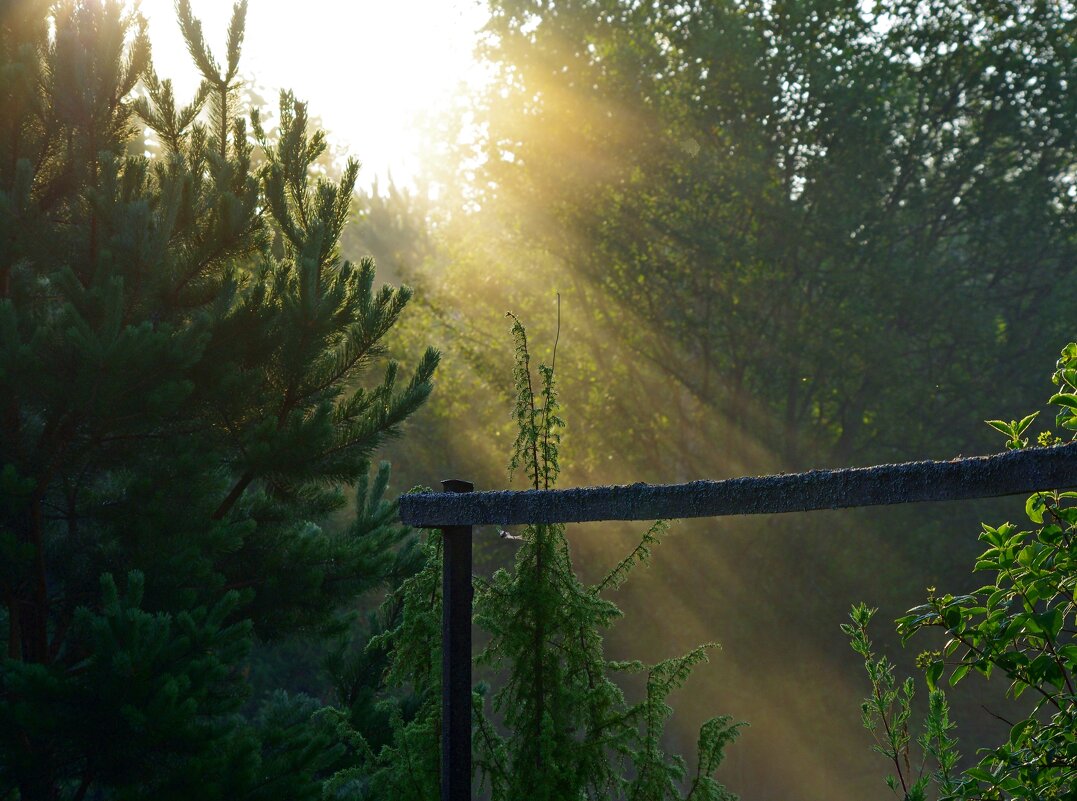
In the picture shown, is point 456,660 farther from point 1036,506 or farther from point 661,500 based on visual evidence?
point 1036,506

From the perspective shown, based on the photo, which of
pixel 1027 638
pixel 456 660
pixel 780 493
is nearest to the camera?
pixel 780 493

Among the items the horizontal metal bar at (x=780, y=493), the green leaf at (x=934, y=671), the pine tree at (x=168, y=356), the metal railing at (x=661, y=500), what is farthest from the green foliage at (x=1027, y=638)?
the pine tree at (x=168, y=356)

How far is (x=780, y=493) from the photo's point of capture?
193 centimetres

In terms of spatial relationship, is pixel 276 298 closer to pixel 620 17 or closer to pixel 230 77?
pixel 230 77

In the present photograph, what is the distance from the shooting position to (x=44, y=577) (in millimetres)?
6375

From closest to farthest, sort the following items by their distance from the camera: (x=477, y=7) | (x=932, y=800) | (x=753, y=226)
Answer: (x=932, y=800)
(x=753, y=226)
(x=477, y=7)

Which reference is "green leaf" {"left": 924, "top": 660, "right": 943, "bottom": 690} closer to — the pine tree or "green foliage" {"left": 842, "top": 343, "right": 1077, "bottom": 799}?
"green foliage" {"left": 842, "top": 343, "right": 1077, "bottom": 799}

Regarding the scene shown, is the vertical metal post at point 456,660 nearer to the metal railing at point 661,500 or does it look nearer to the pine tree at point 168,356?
the metal railing at point 661,500

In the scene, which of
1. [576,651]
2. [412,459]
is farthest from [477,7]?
[576,651]

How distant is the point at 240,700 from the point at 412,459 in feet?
54.4

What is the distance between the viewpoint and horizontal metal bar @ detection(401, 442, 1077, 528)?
65.4 inches

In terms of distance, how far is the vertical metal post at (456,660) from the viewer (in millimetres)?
2605

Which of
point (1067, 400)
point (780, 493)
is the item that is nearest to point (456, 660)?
point (780, 493)

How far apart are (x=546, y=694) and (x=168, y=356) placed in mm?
3706
